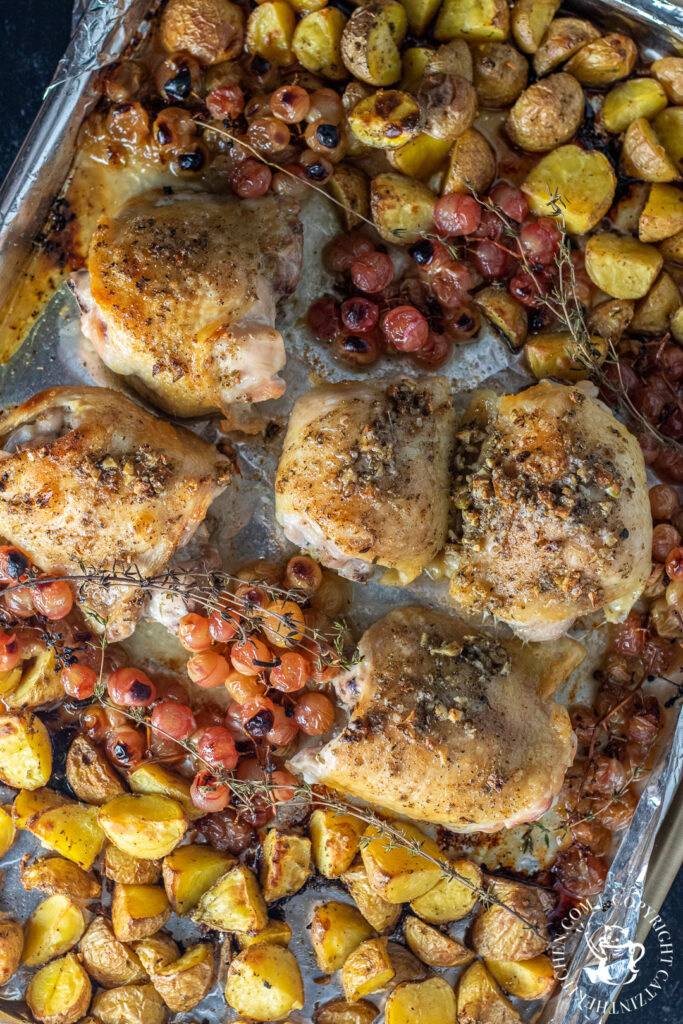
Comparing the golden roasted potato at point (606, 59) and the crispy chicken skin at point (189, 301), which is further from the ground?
the golden roasted potato at point (606, 59)

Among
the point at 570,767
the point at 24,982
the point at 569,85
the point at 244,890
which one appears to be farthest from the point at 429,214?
the point at 24,982

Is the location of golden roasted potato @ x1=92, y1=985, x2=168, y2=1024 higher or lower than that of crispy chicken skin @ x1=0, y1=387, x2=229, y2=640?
lower

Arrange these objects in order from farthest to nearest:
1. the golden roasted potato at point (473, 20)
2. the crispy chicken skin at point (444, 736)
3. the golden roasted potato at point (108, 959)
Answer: the golden roasted potato at point (108, 959) → the golden roasted potato at point (473, 20) → the crispy chicken skin at point (444, 736)

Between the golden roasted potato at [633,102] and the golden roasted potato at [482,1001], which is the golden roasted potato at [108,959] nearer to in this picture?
the golden roasted potato at [482,1001]

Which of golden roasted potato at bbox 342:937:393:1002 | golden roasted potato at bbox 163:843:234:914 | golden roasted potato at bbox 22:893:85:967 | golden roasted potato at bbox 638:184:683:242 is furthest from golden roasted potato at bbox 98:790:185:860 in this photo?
golden roasted potato at bbox 638:184:683:242

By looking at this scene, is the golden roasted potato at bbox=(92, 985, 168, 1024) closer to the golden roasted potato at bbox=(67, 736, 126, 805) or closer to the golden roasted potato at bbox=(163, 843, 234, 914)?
the golden roasted potato at bbox=(163, 843, 234, 914)

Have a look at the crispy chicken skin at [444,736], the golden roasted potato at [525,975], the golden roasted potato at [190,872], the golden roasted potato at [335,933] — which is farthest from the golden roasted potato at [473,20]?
the golden roasted potato at [525,975]
